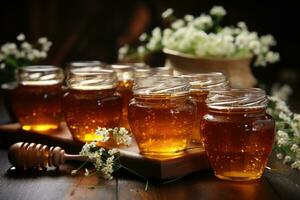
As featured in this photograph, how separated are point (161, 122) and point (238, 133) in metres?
0.15

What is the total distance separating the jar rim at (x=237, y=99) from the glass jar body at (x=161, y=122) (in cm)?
6

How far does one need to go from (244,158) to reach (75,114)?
1.31 feet

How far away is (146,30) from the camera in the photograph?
3084 mm

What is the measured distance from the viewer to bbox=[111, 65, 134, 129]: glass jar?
Result: 1523mm

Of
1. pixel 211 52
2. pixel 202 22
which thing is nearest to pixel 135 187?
pixel 211 52

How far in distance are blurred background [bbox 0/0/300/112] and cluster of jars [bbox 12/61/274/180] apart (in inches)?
64.9

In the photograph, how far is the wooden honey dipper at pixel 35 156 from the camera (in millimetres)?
1272

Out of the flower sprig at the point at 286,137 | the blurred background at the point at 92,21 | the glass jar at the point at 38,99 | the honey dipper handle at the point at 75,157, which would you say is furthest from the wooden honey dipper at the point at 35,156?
the blurred background at the point at 92,21

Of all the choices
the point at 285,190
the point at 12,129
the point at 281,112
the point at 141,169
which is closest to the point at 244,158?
the point at 285,190

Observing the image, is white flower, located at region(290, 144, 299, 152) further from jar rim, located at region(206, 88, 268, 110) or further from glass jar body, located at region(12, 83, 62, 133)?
glass jar body, located at region(12, 83, 62, 133)

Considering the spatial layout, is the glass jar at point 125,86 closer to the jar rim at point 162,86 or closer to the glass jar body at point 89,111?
the glass jar body at point 89,111

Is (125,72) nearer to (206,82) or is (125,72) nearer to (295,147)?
(206,82)

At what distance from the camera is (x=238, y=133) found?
116 cm

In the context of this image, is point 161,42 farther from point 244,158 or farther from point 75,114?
point 244,158
